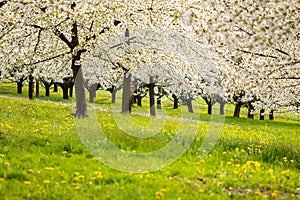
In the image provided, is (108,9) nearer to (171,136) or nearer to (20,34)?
(20,34)

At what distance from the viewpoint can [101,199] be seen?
6680mm

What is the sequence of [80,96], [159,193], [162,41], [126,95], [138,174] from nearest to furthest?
1. [159,193]
2. [138,174]
3. [80,96]
4. [162,41]
5. [126,95]

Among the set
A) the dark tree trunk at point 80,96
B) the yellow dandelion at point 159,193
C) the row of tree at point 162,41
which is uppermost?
the row of tree at point 162,41

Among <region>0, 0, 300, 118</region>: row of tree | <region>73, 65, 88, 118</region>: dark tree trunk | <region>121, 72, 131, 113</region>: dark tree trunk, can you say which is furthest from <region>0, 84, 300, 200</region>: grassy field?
<region>121, 72, 131, 113</region>: dark tree trunk

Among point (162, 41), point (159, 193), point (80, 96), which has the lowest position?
point (159, 193)

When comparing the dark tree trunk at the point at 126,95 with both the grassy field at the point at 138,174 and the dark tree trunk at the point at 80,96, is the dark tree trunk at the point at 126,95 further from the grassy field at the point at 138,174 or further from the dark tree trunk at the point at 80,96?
the grassy field at the point at 138,174

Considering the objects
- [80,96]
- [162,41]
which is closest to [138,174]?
[80,96]

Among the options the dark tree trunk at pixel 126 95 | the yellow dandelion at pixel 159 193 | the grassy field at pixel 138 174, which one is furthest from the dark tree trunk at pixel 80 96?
the yellow dandelion at pixel 159 193

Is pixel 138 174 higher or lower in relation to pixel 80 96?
lower

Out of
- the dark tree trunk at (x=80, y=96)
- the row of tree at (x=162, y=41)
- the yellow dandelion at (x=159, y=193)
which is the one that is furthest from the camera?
the dark tree trunk at (x=80, y=96)

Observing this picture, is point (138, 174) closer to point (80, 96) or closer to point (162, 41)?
point (80, 96)

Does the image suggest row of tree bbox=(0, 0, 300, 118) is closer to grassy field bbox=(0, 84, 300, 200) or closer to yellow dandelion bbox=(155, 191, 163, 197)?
grassy field bbox=(0, 84, 300, 200)

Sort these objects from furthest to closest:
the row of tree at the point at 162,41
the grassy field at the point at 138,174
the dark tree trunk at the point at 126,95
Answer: the dark tree trunk at the point at 126,95, the row of tree at the point at 162,41, the grassy field at the point at 138,174

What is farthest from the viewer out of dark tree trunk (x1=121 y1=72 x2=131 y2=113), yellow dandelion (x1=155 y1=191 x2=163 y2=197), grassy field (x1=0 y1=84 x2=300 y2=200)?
dark tree trunk (x1=121 y1=72 x2=131 y2=113)
